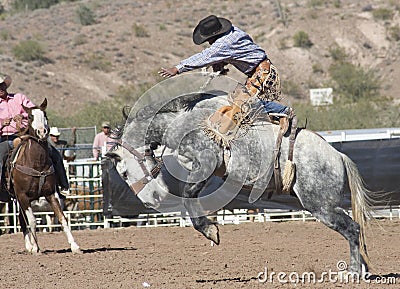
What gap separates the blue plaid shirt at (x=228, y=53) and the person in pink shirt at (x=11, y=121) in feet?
13.2

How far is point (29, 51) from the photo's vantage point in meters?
48.1

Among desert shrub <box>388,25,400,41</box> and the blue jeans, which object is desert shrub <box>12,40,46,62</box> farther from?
the blue jeans

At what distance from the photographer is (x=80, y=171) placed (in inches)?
642

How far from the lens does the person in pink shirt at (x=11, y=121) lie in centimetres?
1083

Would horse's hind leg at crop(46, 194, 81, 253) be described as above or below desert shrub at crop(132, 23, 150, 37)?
above

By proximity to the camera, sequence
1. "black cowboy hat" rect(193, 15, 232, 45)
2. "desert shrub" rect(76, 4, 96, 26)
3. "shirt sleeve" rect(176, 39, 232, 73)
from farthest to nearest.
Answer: "desert shrub" rect(76, 4, 96, 26)
"black cowboy hat" rect(193, 15, 232, 45)
"shirt sleeve" rect(176, 39, 232, 73)

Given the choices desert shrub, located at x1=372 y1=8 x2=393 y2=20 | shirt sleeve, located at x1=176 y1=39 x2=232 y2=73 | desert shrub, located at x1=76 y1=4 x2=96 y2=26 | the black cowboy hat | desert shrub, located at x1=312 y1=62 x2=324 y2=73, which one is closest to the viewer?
shirt sleeve, located at x1=176 y1=39 x2=232 y2=73

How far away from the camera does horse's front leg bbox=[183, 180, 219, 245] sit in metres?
7.20

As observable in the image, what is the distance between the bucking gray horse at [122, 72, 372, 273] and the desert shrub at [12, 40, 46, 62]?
41.7 metres

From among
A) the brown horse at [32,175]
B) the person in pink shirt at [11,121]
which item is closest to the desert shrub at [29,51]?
the person in pink shirt at [11,121]

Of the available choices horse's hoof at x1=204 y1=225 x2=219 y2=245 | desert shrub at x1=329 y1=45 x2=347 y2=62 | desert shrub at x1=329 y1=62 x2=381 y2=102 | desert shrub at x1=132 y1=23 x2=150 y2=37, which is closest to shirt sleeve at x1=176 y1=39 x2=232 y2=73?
horse's hoof at x1=204 y1=225 x2=219 y2=245

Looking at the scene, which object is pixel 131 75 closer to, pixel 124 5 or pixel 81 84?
pixel 81 84

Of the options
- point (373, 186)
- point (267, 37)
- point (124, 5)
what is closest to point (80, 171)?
point (373, 186)

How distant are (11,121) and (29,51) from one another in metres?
38.3
